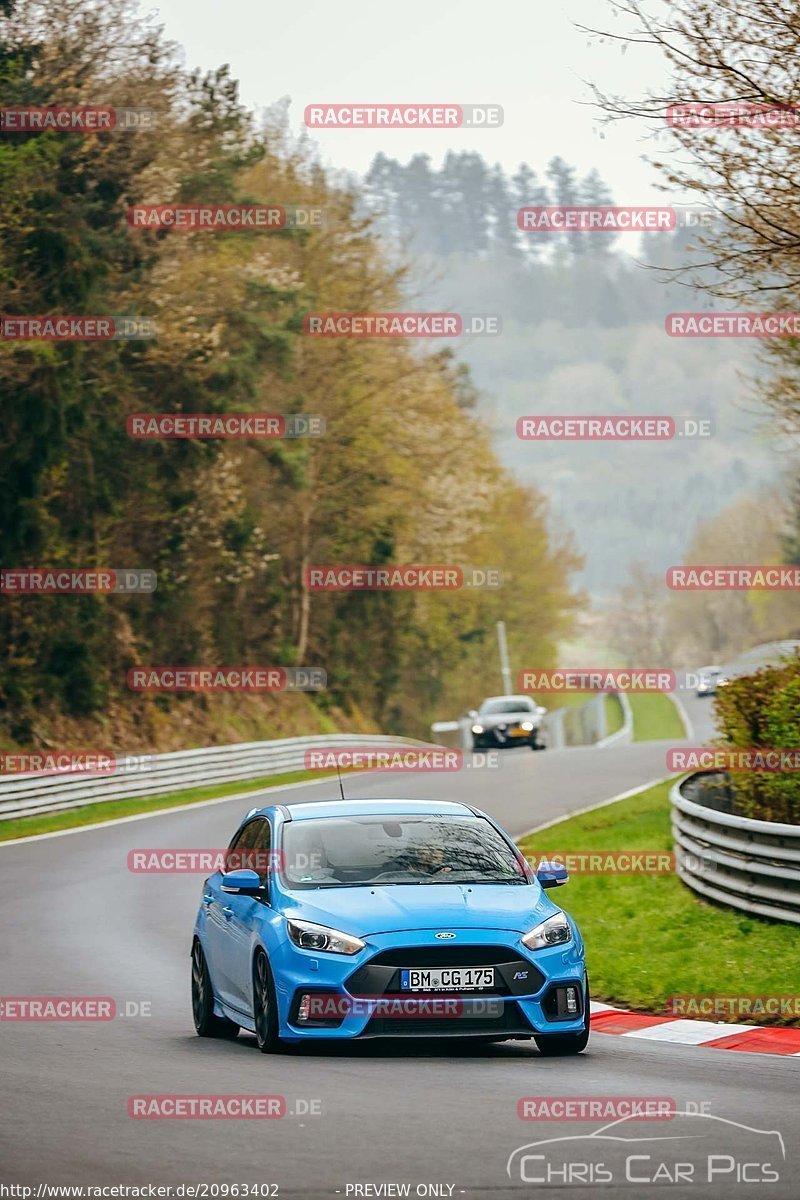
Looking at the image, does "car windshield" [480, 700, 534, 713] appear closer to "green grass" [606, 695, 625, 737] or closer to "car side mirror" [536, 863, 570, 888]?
"green grass" [606, 695, 625, 737]

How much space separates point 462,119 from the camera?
3073 cm

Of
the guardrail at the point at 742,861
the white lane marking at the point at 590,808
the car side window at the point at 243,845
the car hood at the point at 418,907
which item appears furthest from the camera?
the white lane marking at the point at 590,808

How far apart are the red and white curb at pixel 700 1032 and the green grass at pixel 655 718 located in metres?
69.9

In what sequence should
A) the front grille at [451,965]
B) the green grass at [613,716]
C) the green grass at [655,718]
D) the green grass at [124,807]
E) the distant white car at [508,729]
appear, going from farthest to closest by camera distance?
1. the green grass at [655,718]
2. the green grass at [613,716]
3. the distant white car at [508,729]
4. the green grass at [124,807]
5. the front grille at [451,965]

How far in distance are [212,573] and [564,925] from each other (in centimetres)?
3810

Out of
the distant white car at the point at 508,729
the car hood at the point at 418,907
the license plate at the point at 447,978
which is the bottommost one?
the distant white car at the point at 508,729

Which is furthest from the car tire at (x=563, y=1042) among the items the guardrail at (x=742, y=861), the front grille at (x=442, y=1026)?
the guardrail at (x=742, y=861)

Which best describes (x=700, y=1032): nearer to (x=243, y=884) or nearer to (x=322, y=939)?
(x=322, y=939)

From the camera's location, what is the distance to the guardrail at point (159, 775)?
107ft

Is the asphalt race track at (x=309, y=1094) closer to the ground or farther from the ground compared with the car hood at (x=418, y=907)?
closer to the ground

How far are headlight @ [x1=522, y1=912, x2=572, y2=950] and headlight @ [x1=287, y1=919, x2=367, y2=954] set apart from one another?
0.93m

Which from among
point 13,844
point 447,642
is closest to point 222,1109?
point 13,844

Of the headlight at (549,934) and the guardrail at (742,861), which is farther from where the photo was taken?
the guardrail at (742,861)

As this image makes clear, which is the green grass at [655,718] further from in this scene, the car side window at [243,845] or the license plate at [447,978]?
the license plate at [447,978]
